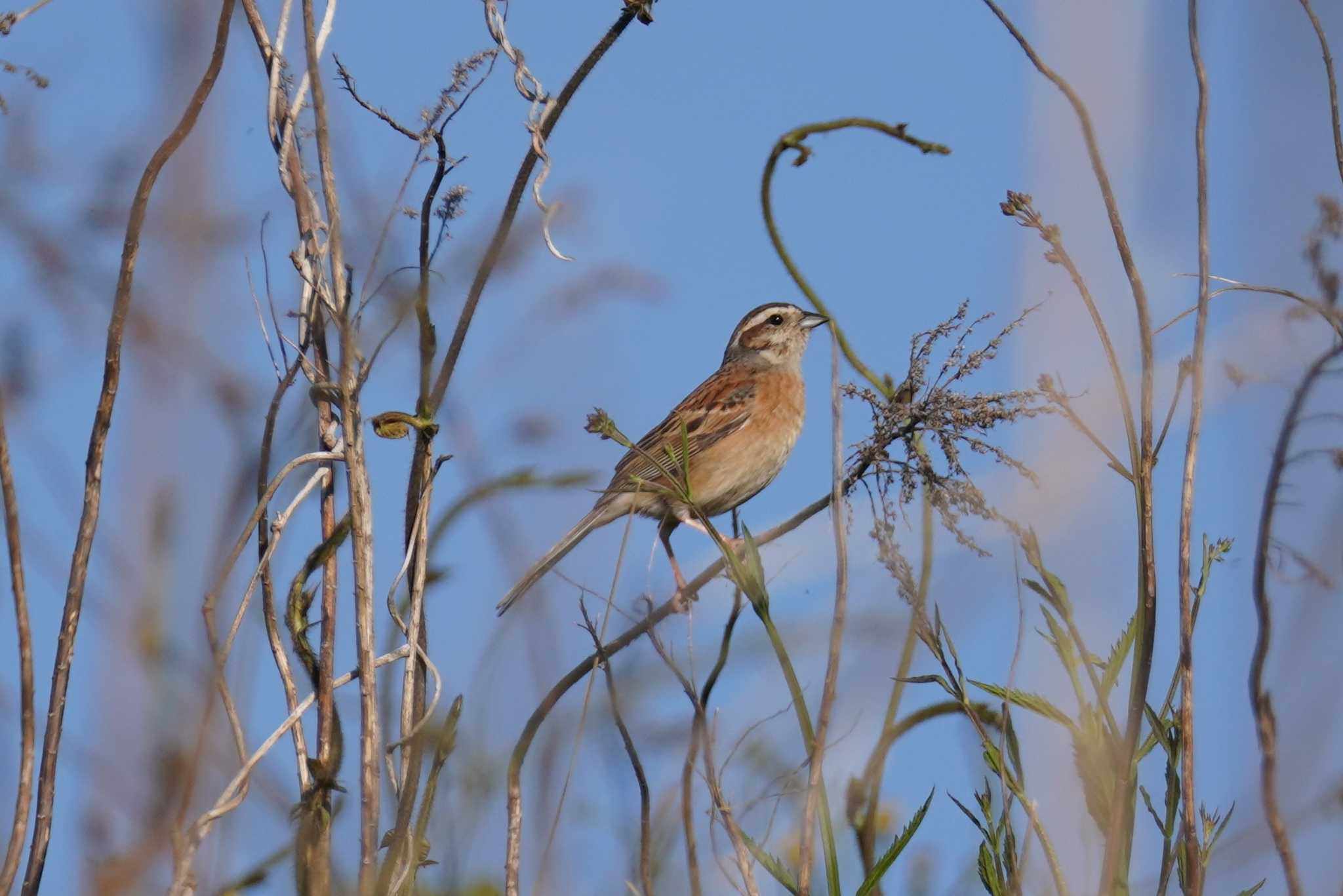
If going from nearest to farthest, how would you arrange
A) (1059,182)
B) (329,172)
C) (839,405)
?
(839,405) → (329,172) → (1059,182)

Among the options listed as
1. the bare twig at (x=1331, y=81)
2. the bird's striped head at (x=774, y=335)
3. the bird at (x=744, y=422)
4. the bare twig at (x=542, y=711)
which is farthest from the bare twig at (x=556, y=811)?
the bird's striped head at (x=774, y=335)

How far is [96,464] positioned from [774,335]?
4.13 metres

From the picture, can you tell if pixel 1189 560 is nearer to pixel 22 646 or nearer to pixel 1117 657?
pixel 1117 657

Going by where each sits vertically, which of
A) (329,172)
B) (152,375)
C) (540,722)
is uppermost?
(329,172)

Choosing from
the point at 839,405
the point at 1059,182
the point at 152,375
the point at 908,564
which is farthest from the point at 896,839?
the point at 1059,182

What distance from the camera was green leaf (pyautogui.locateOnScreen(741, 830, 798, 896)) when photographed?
74.1 inches

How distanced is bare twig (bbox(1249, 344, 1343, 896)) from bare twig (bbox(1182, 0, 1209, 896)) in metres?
0.09

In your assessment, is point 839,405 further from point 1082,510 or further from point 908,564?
point 1082,510

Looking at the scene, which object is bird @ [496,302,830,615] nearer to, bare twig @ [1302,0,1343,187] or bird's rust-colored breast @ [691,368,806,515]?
bird's rust-colored breast @ [691,368,806,515]

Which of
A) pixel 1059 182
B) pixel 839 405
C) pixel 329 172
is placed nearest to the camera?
pixel 839 405

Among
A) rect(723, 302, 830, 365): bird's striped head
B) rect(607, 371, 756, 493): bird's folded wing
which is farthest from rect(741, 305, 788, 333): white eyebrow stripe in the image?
rect(607, 371, 756, 493): bird's folded wing

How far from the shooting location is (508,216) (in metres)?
2.06

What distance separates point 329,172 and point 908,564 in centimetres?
94

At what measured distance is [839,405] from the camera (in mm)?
1857
